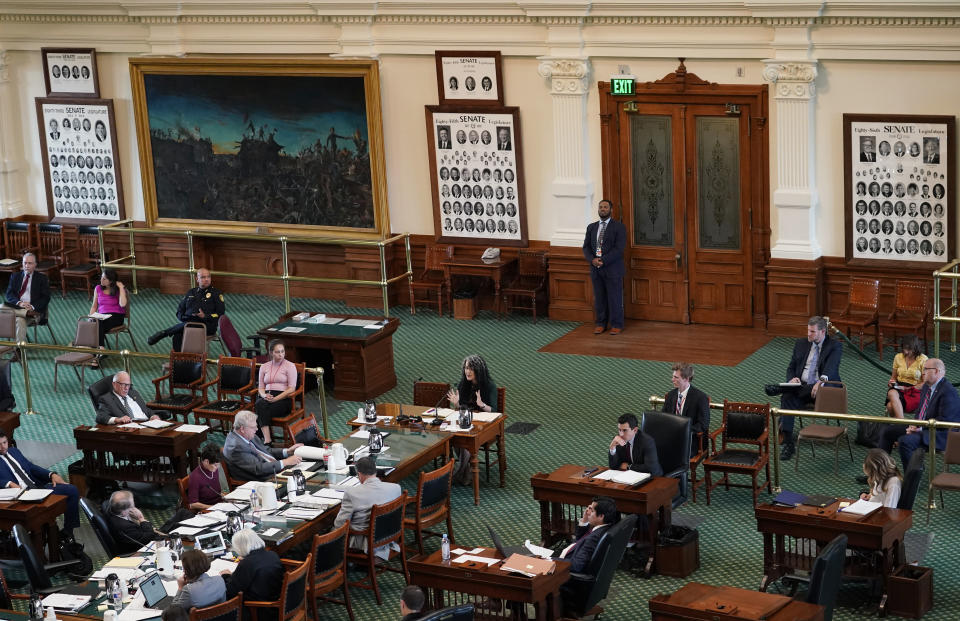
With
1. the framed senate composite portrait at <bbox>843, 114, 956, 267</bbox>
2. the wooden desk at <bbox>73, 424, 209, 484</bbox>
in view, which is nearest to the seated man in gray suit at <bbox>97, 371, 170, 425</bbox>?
the wooden desk at <bbox>73, 424, 209, 484</bbox>

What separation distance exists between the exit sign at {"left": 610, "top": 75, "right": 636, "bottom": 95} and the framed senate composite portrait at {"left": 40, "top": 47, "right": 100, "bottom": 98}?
8.16 meters

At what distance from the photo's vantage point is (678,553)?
36.3 ft

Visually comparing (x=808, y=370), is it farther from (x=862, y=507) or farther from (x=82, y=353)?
(x=82, y=353)

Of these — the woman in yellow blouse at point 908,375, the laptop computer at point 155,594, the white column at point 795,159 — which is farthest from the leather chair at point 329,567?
the white column at point 795,159

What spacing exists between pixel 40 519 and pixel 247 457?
1.71 metres

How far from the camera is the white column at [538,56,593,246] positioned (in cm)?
1777

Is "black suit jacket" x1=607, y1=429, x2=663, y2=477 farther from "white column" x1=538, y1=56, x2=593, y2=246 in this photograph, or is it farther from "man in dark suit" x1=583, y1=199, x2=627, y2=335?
"white column" x1=538, y1=56, x2=593, y2=246

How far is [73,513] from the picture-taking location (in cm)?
1207

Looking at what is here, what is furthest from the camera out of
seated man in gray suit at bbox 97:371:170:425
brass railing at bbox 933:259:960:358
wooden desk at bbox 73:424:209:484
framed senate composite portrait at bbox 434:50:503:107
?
framed senate composite portrait at bbox 434:50:503:107

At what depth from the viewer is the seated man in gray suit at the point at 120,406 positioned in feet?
43.9

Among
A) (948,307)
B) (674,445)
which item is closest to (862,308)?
(948,307)

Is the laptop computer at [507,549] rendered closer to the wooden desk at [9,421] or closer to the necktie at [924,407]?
the necktie at [924,407]

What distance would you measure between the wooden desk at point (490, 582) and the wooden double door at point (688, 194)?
325 inches

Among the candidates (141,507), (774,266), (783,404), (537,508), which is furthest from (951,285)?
(141,507)
